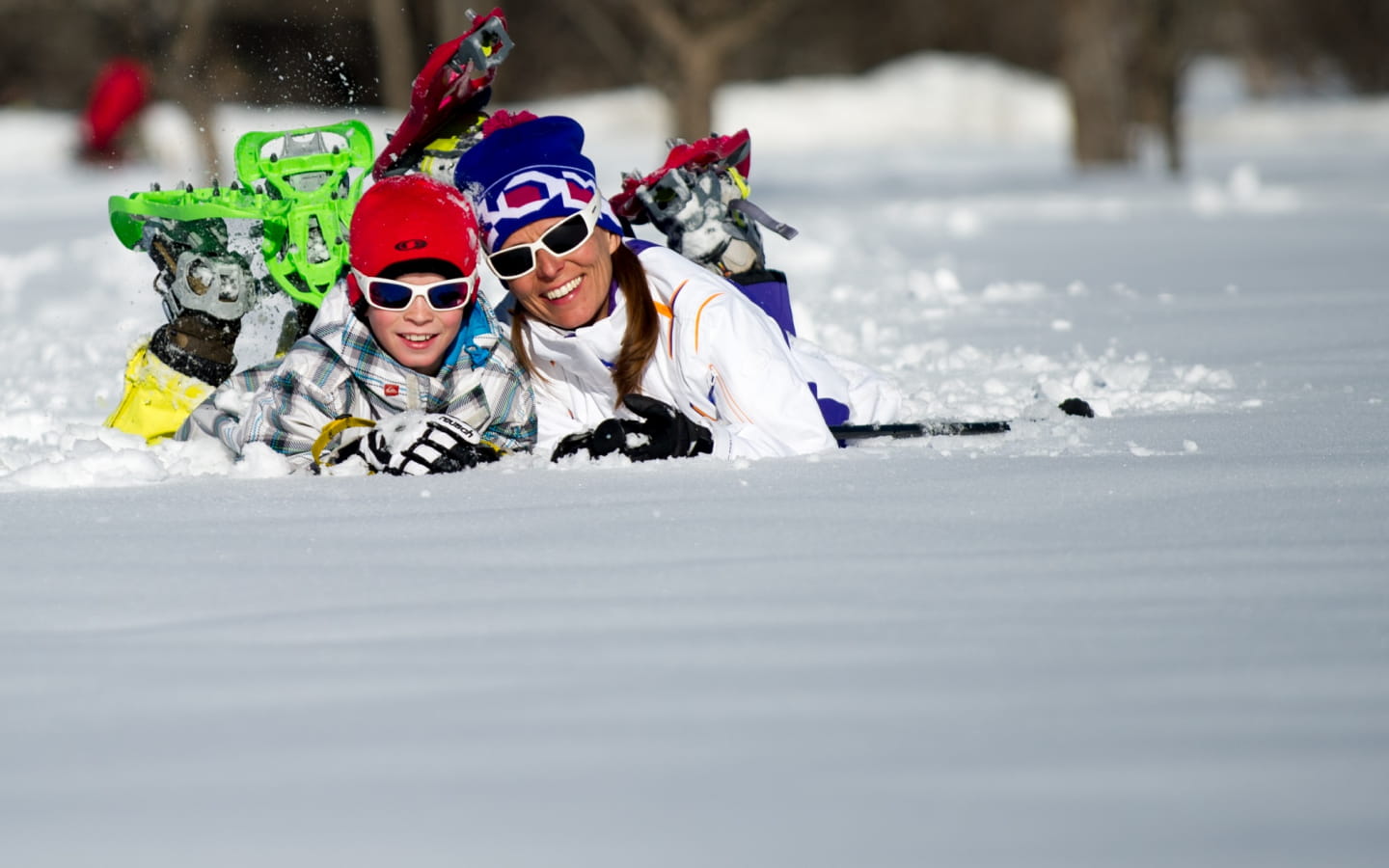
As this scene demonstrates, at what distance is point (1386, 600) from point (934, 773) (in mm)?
927

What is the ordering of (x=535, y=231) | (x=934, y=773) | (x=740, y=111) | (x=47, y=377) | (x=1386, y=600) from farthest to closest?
(x=740, y=111) → (x=47, y=377) → (x=535, y=231) → (x=1386, y=600) → (x=934, y=773)

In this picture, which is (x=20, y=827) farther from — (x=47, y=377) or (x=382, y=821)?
(x=47, y=377)

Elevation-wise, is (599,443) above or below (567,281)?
below

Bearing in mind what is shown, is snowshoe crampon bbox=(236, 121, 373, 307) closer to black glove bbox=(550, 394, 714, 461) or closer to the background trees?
black glove bbox=(550, 394, 714, 461)

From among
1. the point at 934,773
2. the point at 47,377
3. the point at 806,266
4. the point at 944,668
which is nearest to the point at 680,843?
the point at 934,773

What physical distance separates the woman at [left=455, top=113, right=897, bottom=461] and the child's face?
19 centimetres

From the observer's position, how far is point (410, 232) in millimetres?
3568

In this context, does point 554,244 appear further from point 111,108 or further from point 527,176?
point 111,108

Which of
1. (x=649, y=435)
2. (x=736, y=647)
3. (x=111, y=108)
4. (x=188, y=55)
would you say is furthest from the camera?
(x=111, y=108)

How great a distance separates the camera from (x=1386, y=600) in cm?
243

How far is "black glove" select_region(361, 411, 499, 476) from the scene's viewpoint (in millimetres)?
3561

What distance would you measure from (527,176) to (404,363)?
0.48 meters

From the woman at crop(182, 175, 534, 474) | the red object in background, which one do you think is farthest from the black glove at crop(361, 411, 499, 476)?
the red object in background

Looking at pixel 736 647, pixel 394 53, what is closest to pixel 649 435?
pixel 736 647
